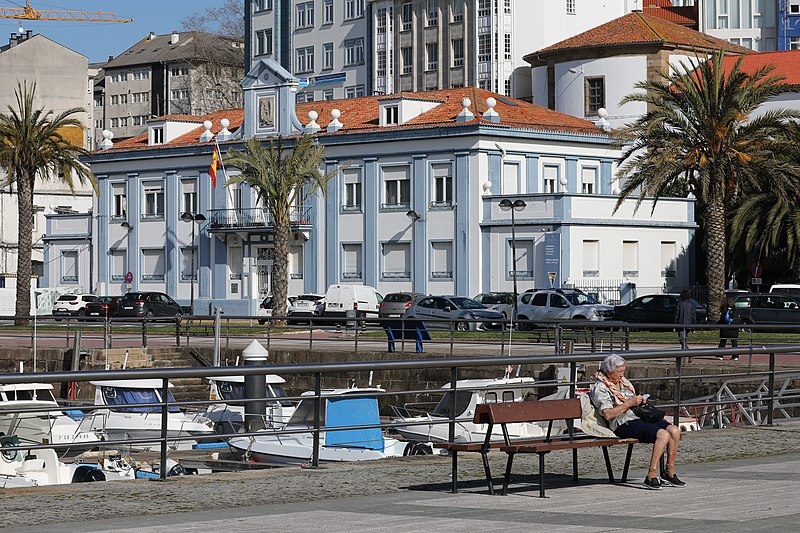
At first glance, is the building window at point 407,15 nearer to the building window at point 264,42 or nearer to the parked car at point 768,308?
the building window at point 264,42

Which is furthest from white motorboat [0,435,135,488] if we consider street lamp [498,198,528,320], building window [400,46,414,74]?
building window [400,46,414,74]

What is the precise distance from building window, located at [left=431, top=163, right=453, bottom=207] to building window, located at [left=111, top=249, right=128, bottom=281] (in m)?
19.6

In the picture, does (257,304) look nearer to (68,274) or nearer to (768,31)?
(68,274)

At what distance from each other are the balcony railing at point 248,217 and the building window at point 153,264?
4.01 meters

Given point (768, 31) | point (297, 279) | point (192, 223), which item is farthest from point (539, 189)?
point (768, 31)

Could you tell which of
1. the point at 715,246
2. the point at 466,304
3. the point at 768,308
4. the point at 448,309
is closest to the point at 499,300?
the point at 466,304

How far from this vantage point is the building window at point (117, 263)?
251 ft

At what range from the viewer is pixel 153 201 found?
248 feet

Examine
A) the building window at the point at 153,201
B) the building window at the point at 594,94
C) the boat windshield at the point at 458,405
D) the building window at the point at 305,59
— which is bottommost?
the boat windshield at the point at 458,405

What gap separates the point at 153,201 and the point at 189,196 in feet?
8.47

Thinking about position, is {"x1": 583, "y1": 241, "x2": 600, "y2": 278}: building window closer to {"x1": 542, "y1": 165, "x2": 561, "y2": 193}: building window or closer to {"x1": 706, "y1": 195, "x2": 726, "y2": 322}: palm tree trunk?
{"x1": 542, "y1": 165, "x2": 561, "y2": 193}: building window

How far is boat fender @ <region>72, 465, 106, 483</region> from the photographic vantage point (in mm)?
23016

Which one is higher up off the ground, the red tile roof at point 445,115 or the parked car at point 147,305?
the red tile roof at point 445,115

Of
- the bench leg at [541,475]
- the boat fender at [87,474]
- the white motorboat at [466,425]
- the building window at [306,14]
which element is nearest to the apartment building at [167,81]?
the building window at [306,14]
